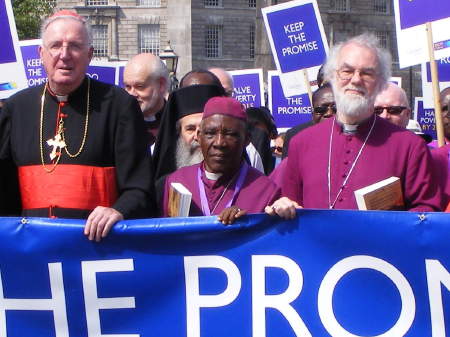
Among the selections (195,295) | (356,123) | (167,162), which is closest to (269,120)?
(167,162)

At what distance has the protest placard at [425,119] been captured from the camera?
1307 centimetres

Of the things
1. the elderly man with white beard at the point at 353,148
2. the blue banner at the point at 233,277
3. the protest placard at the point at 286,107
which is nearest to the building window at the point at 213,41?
the protest placard at the point at 286,107

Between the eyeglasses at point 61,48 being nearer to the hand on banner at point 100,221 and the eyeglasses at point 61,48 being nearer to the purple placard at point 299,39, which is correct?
the hand on banner at point 100,221

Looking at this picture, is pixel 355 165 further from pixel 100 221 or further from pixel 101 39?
pixel 101 39

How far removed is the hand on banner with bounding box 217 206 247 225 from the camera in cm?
419

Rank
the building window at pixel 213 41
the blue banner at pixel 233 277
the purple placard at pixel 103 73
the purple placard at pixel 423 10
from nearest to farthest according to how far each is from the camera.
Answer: the blue banner at pixel 233 277 → the purple placard at pixel 423 10 → the purple placard at pixel 103 73 → the building window at pixel 213 41

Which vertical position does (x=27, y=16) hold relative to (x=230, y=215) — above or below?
above

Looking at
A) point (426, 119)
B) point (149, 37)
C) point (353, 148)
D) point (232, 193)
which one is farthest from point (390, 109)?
point (149, 37)

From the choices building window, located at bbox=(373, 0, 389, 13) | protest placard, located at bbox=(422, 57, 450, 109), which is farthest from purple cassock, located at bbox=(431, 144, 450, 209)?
building window, located at bbox=(373, 0, 389, 13)

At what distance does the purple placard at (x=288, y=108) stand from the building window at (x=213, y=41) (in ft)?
181

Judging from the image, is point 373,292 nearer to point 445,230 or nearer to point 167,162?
point 445,230

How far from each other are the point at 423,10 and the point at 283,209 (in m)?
4.15

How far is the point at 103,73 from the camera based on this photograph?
10.9 metres

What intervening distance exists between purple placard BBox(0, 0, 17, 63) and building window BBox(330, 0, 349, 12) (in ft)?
201
